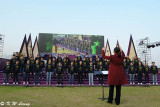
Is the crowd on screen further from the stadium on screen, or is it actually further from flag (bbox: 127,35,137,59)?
the stadium on screen

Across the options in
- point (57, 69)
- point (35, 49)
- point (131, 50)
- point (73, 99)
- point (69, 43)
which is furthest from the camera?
point (69, 43)

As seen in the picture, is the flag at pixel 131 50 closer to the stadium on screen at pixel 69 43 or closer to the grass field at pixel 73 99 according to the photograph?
the stadium on screen at pixel 69 43

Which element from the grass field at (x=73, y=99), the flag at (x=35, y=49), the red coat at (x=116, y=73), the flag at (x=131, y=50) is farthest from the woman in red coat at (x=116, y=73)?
the flag at (x=35, y=49)

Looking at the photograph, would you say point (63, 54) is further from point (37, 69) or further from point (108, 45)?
point (37, 69)

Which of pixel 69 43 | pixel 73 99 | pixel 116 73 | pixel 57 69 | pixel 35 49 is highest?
pixel 69 43

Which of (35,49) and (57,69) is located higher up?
(35,49)

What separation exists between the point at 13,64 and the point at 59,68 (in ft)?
12.6

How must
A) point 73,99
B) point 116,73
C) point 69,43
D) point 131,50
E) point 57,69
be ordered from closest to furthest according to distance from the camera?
point 116,73 → point 73,99 → point 57,69 → point 131,50 → point 69,43

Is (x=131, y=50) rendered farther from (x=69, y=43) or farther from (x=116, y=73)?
(x=116, y=73)

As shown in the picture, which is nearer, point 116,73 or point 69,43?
point 116,73

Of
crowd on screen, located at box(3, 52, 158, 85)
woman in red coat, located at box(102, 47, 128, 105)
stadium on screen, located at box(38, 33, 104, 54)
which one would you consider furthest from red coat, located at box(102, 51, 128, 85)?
stadium on screen, located at box(38, 33, 104, 54)

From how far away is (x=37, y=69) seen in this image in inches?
376

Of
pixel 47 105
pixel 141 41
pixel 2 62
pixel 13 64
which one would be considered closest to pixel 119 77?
pixel 47 105

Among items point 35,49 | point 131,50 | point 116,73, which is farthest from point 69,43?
point 116,73
